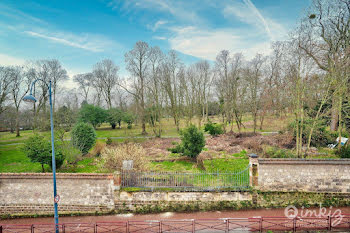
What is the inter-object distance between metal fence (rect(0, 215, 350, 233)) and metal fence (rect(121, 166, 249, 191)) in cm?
171

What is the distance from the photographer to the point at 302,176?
10836 mm

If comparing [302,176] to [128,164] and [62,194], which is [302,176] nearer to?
[128,164]

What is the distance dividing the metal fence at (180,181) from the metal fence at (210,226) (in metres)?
1.71

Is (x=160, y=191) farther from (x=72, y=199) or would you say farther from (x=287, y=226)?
(x=287, y=226)

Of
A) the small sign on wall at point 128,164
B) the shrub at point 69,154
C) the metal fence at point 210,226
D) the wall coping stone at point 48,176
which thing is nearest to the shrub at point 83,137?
the shrub at point 69,154

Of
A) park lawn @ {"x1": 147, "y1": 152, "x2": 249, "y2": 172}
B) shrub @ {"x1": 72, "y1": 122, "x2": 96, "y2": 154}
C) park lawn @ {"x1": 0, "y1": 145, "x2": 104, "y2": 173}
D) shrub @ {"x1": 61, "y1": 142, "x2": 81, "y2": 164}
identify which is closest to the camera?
park lawn @ {"x1": 147, "y1": 152, "x2": 249, "y2": 172}

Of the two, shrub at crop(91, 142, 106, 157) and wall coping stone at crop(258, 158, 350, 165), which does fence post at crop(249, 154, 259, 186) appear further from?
shrub at crop(91, 142, 106, 157)

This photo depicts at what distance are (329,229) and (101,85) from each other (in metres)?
42.7

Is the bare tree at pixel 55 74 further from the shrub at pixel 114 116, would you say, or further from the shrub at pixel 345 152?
the shrub at pixel 345 152

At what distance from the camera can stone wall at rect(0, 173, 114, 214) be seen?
10.4m

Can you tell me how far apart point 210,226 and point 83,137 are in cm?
1500

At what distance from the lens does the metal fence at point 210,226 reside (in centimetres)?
890

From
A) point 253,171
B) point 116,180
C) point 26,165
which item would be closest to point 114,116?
point 26,165

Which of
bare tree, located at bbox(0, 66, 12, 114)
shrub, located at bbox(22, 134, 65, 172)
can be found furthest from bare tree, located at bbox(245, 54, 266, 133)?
bare tree, located at bbox(0, 66, 12, 114)
